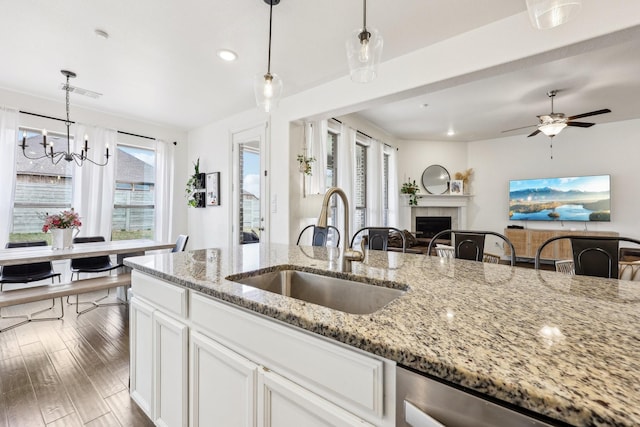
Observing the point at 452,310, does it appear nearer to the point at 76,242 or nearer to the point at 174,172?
the point at 76,242

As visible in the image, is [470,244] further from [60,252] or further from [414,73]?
[60,252]

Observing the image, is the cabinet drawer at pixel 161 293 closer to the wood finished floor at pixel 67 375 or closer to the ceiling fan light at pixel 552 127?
the wood finished floor at pixel 67 375

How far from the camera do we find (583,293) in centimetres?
104

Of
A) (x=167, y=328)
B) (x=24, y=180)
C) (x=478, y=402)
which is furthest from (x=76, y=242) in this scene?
(x=478, y=402)

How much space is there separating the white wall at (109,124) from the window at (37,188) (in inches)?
6.5

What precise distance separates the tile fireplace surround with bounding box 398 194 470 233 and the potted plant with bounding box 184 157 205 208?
4.17 meters

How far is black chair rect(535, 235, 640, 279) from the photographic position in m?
1.51

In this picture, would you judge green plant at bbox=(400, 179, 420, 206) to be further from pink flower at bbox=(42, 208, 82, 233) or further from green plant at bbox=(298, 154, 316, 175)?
pink flower at bbox=(42, 208, 82, 233)

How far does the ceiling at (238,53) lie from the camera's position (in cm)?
214

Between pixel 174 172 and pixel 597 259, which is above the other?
pixel 174 172

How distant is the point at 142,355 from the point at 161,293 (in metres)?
0.48

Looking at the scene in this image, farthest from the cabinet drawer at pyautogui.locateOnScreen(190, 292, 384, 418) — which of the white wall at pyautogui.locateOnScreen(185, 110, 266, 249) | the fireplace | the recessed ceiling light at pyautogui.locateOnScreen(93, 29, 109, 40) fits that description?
the fireplace

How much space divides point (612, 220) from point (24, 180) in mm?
9626

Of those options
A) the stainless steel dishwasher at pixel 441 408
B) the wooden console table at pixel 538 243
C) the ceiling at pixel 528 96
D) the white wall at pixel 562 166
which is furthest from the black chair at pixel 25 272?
the white wall at pixel 562 166
